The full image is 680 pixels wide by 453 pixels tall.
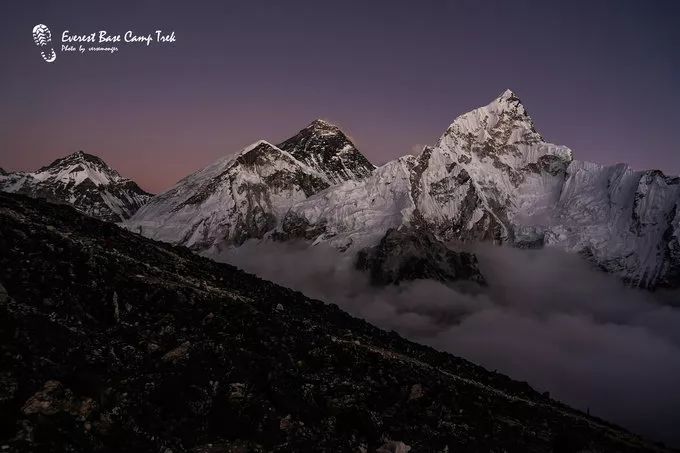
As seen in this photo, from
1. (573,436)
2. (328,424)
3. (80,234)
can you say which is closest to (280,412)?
(328,424)

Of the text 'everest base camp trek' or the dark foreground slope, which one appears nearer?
the dark foreground slope

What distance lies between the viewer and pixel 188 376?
38531 mm

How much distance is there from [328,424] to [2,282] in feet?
80.8

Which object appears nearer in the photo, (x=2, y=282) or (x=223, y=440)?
(x=223, y=440)

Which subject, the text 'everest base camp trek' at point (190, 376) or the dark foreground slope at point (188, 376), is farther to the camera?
the text 'everest base camp trek' at point (190, 376)

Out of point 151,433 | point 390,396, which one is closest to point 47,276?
point 151,433

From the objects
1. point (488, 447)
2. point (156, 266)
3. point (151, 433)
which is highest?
point (156, 266)

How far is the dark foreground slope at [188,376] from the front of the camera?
1260 inches

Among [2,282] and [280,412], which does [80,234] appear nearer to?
[2,282]

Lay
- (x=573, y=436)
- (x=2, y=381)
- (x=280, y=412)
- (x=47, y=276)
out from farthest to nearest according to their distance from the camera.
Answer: (x=573, y=436), (x=47, y=276), (x=280, y=412), (x=2, y=381)

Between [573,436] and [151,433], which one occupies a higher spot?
[573,436]

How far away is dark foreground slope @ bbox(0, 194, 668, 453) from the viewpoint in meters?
32.0

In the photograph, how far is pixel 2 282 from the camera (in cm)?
4088

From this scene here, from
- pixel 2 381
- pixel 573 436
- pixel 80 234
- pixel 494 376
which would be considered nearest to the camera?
pixel 2 381
